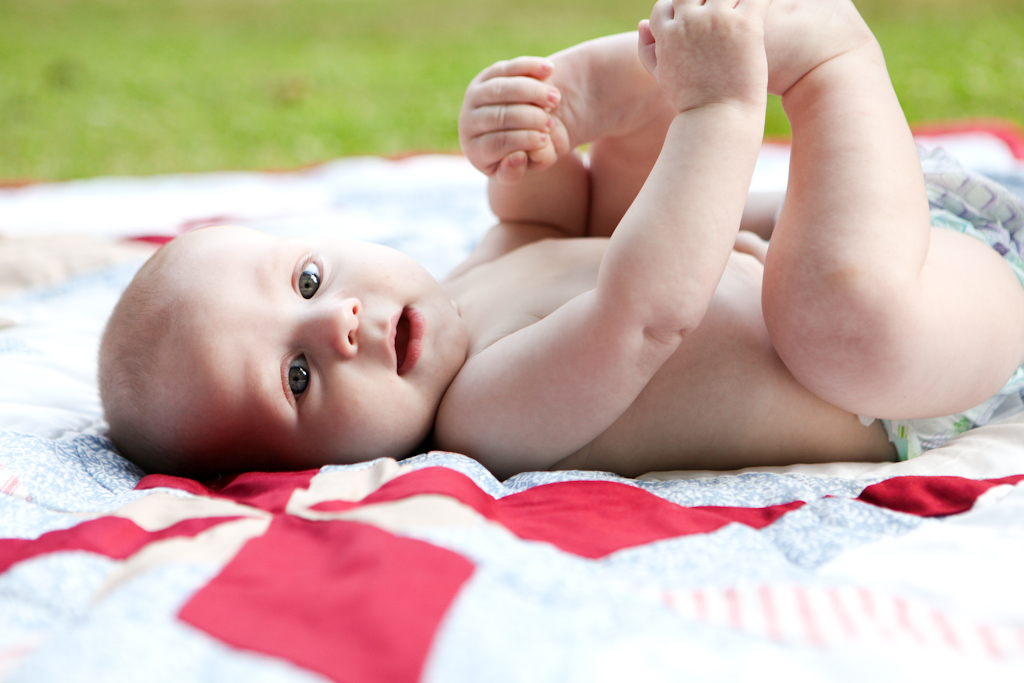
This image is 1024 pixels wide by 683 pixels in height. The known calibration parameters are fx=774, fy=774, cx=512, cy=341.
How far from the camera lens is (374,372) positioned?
792mm

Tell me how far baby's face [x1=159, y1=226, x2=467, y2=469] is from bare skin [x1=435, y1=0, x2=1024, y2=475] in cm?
6

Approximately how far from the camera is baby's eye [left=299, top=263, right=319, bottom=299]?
829mm

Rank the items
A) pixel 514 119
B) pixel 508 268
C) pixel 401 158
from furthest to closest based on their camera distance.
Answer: pixel 401 158 < pixel 508 268 < pixel 514 119

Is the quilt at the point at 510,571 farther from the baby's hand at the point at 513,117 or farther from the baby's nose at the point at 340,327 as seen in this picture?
the baby's hand at the point at 513,117

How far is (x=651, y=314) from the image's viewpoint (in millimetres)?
661

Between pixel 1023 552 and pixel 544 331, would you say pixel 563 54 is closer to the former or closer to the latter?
pixel 544 331

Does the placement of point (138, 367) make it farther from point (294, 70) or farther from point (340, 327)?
point (294, 70)

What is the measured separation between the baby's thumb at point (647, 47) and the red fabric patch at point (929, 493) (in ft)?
Result: 1.40

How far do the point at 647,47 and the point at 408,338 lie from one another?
0.38 m

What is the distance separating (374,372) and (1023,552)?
0.57 meters

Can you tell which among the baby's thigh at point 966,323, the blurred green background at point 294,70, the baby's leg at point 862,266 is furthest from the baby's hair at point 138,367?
the blurred green background at point 294,70

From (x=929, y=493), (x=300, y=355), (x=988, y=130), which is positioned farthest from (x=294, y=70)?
(x=929, y=493)

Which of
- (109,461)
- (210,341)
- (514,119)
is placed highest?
(514,119)

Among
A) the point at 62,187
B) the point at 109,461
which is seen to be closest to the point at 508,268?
the point at 109,461
